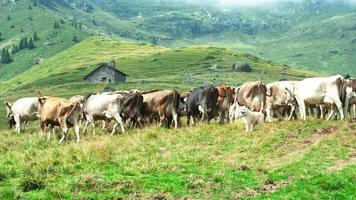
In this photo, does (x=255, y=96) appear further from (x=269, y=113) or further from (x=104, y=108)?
(x=104, y=108)

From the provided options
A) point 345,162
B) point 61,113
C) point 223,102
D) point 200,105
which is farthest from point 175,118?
point 345,162

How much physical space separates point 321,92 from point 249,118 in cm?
435

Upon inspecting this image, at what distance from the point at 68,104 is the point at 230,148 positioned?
9391 millimetres

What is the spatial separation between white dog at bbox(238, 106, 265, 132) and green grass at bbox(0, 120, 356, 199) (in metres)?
1.10

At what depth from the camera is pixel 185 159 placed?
61.8 feet

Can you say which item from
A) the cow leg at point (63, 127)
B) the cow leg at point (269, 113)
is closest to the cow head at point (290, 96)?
the cow leg at point (269, 113)

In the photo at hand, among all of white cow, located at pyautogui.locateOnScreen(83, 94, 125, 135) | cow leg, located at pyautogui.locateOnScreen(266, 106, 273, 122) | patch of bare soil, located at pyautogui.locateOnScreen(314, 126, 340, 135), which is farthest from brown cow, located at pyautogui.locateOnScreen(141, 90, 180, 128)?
Result: patch of bare soil, located at pyautogui.locateOnScreen(314, 126, 340, 135)

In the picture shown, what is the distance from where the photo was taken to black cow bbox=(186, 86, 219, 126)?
31.7m

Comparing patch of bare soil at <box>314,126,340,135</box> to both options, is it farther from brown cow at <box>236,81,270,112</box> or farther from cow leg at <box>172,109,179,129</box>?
cow leg at <box>172,109,179,129</box>

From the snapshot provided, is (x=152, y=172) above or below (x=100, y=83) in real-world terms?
above

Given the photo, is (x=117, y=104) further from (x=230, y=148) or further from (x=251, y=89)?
(x=230, y=148)

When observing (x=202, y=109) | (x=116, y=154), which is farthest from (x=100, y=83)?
(x=116, y=154)

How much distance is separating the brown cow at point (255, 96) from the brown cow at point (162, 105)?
410 centimetres

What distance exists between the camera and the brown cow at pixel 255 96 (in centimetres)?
2972
